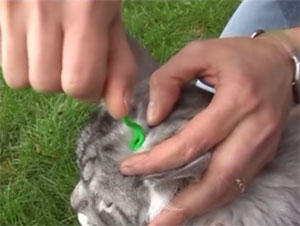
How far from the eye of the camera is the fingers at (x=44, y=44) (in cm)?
99

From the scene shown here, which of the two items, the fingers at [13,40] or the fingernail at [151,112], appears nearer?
the fingers at [13,40]

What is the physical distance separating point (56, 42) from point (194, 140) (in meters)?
0.31

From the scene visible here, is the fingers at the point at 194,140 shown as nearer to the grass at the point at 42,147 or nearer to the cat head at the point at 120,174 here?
the cat head at the point at 120,174

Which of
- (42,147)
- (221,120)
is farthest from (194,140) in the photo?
(42,147)

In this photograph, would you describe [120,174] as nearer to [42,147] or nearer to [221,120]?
[221,120]

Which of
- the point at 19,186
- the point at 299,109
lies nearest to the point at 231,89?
the point at 299,109

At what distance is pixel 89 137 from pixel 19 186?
96 cm

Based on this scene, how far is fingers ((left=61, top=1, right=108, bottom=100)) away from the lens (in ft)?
3.27

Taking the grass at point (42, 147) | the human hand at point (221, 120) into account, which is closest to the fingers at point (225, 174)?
the human hand at point (221, 120)

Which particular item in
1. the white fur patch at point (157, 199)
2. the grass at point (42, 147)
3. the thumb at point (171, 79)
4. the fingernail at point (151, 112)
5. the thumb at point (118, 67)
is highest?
the thumb at point (118, 67)

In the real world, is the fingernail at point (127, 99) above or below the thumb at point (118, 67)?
below

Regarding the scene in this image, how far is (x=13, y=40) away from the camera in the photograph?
1000mm

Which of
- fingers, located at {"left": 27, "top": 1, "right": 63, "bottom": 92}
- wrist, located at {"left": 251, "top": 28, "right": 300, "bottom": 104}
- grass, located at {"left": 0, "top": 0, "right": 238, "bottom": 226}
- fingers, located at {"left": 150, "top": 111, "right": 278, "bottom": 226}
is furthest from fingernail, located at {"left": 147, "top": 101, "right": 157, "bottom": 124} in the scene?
grass, located at {"left": 0, "top": 0, "right": 238, "bottom": 226}

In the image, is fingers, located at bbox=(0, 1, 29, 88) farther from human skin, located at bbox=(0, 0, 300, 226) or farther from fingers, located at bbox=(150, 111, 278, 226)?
fingers, located at bbox=(150, 111, 278, 226)
